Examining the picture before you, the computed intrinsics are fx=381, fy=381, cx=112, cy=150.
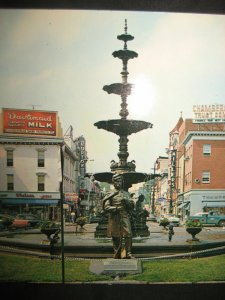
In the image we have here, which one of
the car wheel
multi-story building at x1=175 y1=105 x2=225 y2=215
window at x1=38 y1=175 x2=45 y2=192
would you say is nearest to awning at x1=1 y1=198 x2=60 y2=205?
window at x1=38 y1=175 x2=45 y2=192

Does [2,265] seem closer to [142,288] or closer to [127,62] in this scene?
[142,288]

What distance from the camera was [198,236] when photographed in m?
9.04

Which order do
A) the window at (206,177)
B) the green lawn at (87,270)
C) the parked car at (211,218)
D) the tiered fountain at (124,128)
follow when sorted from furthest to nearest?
1. the window at (206,177)
2. the parked car at (211,218)
3. the tiered fountain at (124,128)
4. the green lawn at (87,270)

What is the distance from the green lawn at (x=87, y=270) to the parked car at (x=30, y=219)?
127 cm

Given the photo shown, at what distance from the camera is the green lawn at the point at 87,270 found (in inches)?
278

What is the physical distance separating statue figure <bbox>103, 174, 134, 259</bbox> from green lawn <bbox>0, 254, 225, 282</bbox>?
503mm

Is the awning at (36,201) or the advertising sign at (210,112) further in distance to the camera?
the awning at (36,201)

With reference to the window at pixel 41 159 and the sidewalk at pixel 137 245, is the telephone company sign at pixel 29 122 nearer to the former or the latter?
the window at pixel 41 159

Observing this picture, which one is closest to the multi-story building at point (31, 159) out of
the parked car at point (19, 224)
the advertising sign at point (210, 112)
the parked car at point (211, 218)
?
the parked car at point (19, 224)

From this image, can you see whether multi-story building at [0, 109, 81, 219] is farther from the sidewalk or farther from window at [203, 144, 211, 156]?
window at [203, 144, 211, 156]

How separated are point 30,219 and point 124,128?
307 cm

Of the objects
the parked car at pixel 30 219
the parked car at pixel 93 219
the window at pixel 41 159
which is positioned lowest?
the parked car at pixel 93 219

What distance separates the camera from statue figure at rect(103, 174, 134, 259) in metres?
7.53

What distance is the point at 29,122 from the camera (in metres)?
7.94
